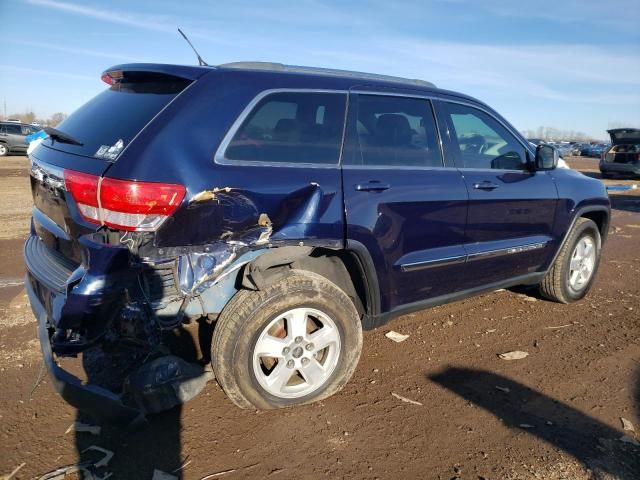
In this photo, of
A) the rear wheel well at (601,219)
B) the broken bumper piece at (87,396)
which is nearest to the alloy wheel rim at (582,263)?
the rear wheel well at (601,219)

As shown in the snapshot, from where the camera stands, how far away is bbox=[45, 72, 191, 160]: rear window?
2.60 metres

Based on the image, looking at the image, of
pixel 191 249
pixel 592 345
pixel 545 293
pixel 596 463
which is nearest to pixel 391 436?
pixel 596 463

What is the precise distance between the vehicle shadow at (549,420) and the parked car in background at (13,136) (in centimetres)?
2552

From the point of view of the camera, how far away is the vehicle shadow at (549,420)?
251 cm

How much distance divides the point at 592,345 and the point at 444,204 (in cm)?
176

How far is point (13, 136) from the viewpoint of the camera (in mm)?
23719

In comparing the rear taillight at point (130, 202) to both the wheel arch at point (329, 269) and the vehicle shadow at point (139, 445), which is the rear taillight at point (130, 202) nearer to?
the wheel arch at point (329, 269)

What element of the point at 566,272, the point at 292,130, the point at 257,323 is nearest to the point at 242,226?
the point at 257,323

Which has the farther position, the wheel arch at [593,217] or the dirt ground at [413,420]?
the wheel arch at [593,217]

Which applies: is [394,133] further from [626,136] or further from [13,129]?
[13,129]

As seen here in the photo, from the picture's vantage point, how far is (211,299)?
2.82 meters

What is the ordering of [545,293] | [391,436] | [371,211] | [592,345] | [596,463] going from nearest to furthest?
[596,463] < [391,436] < [371,211] < [592,345] < [545,293]

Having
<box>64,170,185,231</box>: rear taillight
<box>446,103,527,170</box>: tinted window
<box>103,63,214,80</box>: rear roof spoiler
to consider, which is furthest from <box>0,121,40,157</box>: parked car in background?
<box>64,170,185,231</box>: rear taillight

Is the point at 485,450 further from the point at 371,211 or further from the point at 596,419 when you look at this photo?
the point at 371,211
